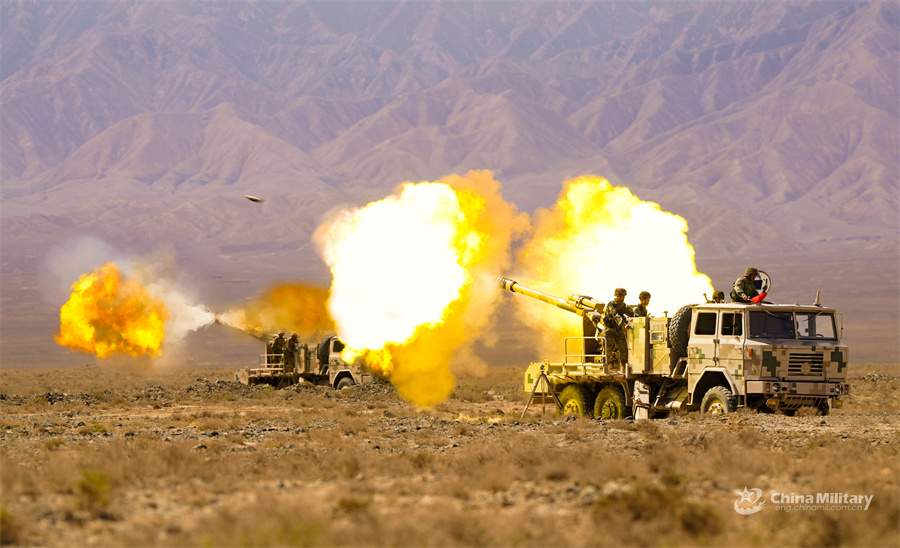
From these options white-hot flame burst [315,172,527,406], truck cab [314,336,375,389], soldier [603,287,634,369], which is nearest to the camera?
soldier [603,287,634,369]

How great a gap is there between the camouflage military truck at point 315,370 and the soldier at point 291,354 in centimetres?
17

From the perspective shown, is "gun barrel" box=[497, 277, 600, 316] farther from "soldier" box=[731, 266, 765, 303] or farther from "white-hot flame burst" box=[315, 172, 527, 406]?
"soldier" box=[731, 266, 765, 303]

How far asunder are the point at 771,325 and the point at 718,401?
7.07 ft

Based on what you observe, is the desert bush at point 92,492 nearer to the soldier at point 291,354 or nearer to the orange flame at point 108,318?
the soldier at point 291,354

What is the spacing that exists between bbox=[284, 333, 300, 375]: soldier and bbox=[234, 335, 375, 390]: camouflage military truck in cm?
17

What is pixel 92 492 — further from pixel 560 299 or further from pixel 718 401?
pixel 560 299

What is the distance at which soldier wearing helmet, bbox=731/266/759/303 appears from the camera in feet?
87.7

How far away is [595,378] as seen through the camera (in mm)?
29781

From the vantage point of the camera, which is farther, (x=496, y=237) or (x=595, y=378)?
(x=496, y=237)

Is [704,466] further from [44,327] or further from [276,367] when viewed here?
[44,327]

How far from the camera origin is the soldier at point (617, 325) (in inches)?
1129

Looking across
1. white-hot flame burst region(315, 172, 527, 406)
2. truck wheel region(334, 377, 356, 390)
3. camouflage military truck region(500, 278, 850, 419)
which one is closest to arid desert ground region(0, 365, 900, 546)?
camouflage military truck region(500, 278, 850, 419)

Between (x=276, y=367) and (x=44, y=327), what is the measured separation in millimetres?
96944

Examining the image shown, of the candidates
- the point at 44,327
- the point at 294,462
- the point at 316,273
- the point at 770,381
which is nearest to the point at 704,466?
the point at 294,462
